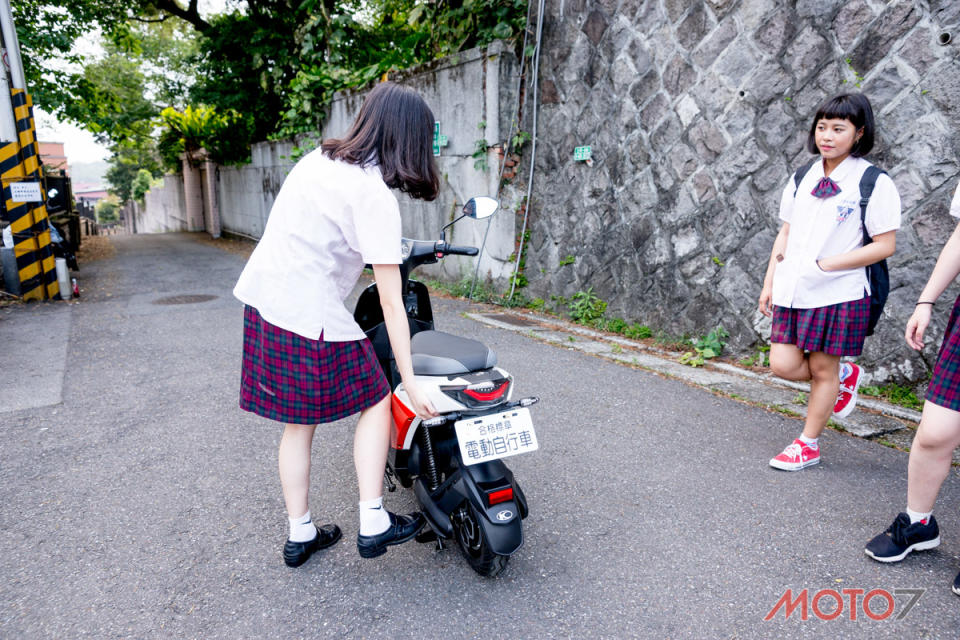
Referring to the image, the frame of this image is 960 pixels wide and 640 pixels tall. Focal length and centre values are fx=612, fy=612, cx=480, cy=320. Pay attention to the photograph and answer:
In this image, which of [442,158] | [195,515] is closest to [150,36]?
[442,158]

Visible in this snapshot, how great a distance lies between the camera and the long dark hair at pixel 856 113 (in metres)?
2.82

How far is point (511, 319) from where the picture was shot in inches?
276

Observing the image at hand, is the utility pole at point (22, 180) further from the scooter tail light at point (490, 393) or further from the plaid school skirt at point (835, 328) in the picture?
the plaid school skirt at point (835, 328)

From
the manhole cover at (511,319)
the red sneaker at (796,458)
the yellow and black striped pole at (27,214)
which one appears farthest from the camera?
the yellow and black striped pole at (27,214)

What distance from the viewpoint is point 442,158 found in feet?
28.7

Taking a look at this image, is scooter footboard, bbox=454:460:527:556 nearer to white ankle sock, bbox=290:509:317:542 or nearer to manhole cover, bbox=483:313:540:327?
white ankle sock, bbox=290:509:317:542

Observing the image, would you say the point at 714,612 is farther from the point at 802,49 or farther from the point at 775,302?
the point at 802,49

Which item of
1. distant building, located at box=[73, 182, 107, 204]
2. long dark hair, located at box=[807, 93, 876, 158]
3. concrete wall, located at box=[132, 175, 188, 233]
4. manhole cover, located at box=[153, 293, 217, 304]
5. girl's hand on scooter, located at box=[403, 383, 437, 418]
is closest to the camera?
girl's hand on scooter, located at box=[403, 383, 437, 418]

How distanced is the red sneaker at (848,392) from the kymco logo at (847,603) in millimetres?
1238

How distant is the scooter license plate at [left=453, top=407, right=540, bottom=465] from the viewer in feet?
7.22

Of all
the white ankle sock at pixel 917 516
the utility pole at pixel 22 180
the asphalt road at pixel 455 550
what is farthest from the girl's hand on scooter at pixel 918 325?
the utility pole at pixel 22 180

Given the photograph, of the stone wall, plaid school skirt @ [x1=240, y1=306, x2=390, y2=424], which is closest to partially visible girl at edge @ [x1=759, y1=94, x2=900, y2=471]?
the stone wall

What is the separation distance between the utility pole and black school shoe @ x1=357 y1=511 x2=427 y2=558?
7906 mm

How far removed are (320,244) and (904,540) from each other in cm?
255
